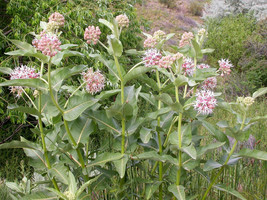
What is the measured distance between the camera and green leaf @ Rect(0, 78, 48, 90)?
1.13 m

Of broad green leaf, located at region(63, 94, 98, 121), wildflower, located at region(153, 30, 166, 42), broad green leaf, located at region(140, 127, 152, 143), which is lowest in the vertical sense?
broad green leaf, located at region(140, 127, 152, 143)

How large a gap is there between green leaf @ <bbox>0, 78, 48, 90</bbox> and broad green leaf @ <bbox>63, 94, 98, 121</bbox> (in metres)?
0.12

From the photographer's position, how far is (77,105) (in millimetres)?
1228

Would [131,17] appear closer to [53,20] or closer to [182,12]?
[53,20]

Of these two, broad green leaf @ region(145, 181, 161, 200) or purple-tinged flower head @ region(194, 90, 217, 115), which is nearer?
purple-tinged flower head @ region(194, 90, 217, 115)

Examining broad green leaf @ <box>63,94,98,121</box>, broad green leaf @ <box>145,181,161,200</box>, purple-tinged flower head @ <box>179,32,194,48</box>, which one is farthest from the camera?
purple-tinged flower head @ <box>179,32,194,48</box>

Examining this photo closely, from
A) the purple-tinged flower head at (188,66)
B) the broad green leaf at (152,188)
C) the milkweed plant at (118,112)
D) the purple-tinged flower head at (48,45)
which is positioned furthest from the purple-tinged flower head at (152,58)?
the broad green leaf at (152,188)

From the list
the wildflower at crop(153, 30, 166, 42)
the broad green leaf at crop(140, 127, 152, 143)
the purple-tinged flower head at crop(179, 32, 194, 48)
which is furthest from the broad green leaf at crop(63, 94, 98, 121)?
the purple-tinged flower head at crop(179, 32, 194, 48)

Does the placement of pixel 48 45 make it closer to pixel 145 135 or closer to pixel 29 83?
pixel 29 83

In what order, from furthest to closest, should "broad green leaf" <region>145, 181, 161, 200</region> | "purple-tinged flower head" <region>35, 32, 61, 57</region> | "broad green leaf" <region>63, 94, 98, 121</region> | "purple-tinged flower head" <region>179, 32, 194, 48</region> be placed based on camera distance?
1. "purple-tinged flower head" <region>179, 32, 194, 48</region>
2. "broad green leaf" <region>145, 181, 161, 200</region>
3. "broad green leaf" <region>63, 94, 98, 121</region>
4. "purple-tinged flower head" <region>35, 32, 61, 57</region>

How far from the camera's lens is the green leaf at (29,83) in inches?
44.3

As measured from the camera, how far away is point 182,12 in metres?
14.4

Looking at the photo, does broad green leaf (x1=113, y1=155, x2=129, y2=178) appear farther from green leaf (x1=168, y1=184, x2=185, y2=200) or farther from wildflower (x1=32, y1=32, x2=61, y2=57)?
wildflower (x1=32, y1=32, x2=61, y2=57)

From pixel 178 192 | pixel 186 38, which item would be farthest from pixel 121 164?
pixel 186 38
